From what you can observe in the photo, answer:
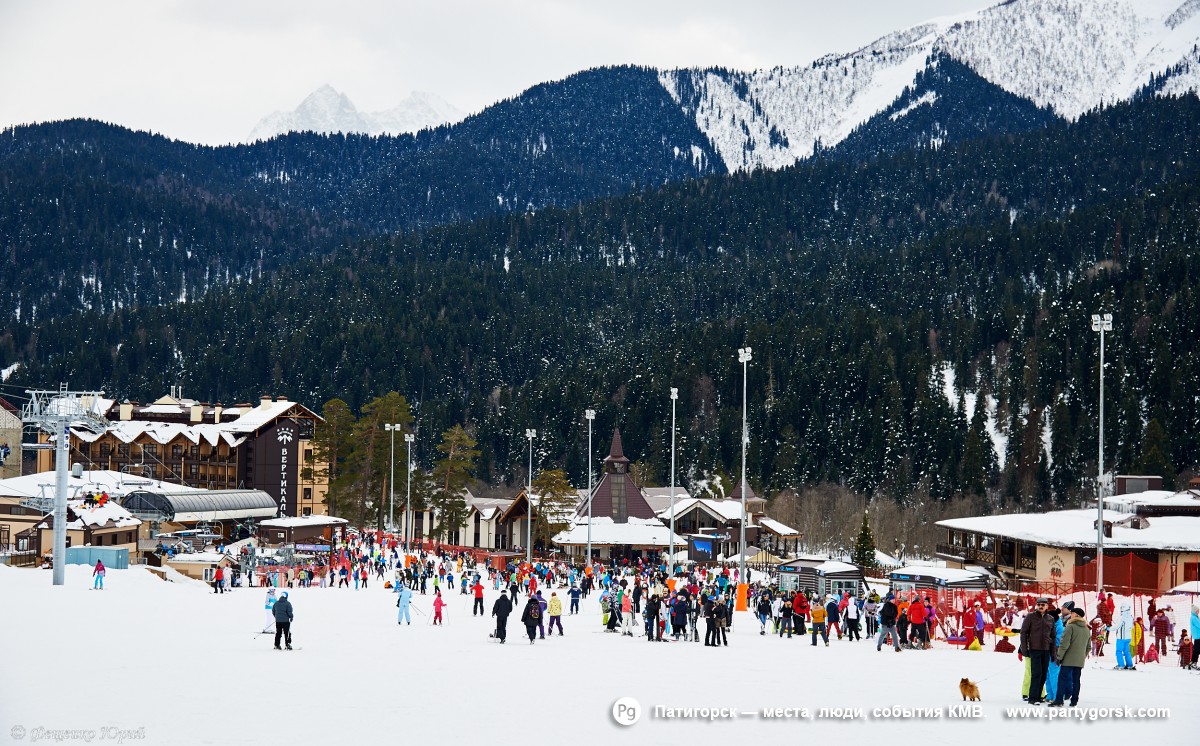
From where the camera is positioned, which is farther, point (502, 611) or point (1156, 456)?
point (1156, 456)

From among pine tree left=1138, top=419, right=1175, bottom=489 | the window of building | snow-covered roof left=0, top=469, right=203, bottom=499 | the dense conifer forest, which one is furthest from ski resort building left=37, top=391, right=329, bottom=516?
pine tree left=1138, top=419, right=1175, bottom=489

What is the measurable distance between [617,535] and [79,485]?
2848 cm

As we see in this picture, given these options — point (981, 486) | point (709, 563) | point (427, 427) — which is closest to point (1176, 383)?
point (981, 486)

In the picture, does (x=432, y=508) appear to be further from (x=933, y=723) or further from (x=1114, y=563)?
(x=933, y=723)

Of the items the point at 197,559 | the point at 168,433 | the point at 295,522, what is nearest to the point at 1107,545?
the point at 197,559

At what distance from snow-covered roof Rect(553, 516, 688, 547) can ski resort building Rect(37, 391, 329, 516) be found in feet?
106

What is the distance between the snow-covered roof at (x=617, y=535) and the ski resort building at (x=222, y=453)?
32.4m

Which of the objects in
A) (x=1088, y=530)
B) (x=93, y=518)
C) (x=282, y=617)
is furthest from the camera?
(x=93, y=518)

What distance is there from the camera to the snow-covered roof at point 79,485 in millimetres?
62719

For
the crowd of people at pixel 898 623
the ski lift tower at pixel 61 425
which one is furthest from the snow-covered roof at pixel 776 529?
the ski lift tower at pixel 61 425

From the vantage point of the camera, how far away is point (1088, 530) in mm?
51688

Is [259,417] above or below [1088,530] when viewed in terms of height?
above

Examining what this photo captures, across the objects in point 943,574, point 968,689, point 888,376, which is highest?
point 888,376

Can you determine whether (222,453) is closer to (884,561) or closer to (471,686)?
(884,561)
